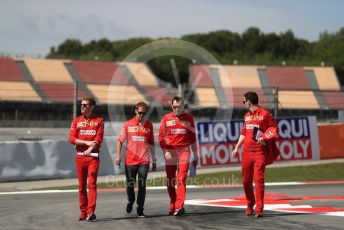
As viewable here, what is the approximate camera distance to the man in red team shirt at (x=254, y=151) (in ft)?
32.4

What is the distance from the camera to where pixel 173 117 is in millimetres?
10406

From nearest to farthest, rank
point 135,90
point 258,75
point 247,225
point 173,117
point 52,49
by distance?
point 247,225 → point 173,117 → point 135,90 → point 258,75 → point 52,49

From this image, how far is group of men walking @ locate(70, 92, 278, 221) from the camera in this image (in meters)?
9.64

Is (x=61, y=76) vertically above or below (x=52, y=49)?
below

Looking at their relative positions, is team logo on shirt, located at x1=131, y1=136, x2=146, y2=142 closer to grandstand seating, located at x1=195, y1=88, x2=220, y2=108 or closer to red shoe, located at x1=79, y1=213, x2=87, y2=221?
red shoe, located at x1=79, y1=213, x2=87, y2=221

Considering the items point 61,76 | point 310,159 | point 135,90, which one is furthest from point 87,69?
point 310,159

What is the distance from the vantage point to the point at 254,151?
Answer: 9984 millimetres

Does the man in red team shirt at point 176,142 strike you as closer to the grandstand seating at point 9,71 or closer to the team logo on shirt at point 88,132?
the team logo on shirt at point 88,132

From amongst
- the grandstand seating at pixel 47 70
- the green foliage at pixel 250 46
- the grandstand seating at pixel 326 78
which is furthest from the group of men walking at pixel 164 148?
the green foliage at pixel 250 46

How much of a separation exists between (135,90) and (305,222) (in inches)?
2028

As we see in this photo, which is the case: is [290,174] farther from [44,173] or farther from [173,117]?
[173,117]

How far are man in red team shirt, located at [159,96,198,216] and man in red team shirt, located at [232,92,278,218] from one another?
0.76 meters

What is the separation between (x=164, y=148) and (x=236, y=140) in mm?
11960

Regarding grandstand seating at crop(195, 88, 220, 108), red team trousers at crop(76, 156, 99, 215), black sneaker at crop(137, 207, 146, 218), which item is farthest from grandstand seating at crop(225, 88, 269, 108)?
red team trousers at crop(76, 156, 99, 215)
